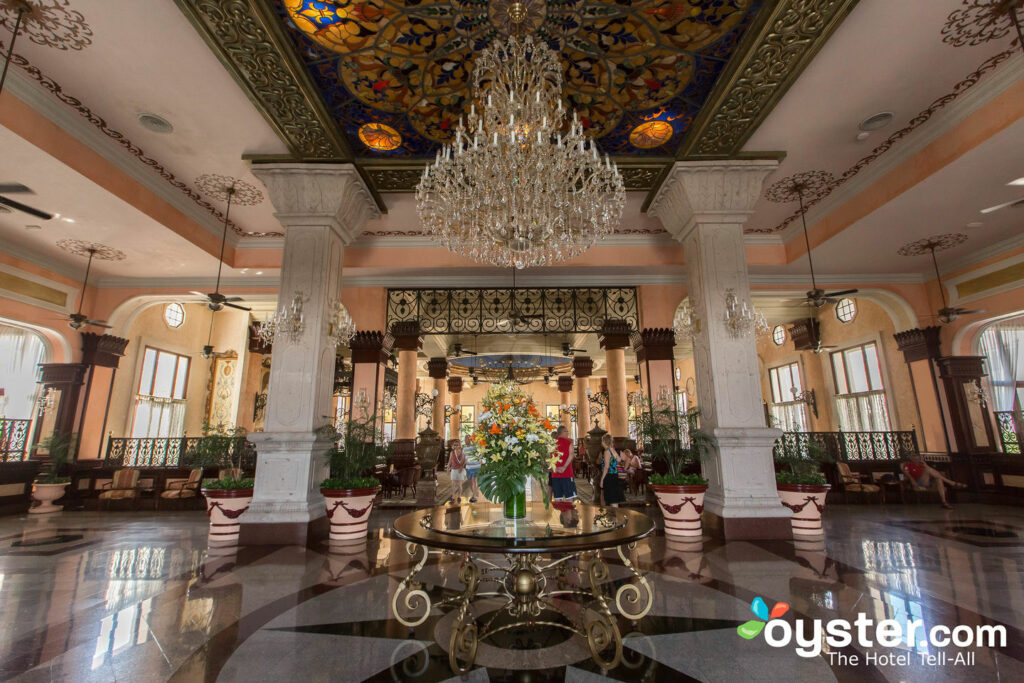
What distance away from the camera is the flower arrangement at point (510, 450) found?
296cm

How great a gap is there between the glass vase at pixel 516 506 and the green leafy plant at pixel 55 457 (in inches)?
381

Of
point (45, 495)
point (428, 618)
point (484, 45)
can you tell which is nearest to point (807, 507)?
point (428, 618)

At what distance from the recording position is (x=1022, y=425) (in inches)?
360

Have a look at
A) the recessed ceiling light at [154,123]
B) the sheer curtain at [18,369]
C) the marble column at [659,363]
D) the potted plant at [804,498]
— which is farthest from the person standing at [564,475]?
the sheer curtain at [18,369]

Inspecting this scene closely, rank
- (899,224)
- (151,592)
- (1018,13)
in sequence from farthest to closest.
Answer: (899,224)
(1018,13)
(151,592)

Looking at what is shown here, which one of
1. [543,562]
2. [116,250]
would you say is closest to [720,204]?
[543,562]

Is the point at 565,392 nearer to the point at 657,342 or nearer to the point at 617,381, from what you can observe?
the point at 617,381

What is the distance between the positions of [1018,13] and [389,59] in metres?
5.59

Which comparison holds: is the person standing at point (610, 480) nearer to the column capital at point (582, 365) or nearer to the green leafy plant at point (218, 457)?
the green leafy plant at point (218, 457)

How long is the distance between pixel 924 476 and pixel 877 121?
6.80 metres

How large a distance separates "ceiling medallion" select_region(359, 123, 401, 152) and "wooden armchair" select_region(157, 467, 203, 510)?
705 centimetres

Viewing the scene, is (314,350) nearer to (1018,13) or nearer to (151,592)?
(151,592)

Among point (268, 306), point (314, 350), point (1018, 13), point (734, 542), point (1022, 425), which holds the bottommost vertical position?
point (734, 542)

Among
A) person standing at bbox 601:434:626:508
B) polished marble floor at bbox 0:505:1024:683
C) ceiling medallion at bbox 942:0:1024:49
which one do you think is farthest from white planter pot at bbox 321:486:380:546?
ceiling medallion at bbox 942:0:1024:49
